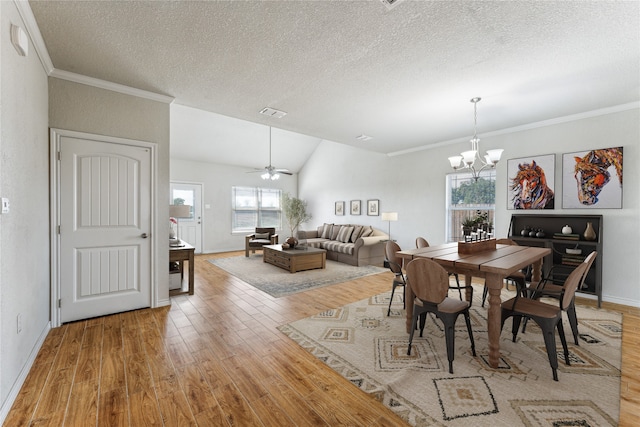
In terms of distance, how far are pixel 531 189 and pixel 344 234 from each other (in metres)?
3.88

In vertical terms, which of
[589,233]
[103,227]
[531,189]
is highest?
[531,189]

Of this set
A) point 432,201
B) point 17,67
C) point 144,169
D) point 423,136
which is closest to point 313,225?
point 432,201

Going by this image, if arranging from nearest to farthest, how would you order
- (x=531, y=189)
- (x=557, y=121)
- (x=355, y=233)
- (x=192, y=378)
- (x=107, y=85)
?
1. (x=192, y=378)
2. (x=107, y=85)
3. (x=557, y=121)
4. (x=531, y=189)
5. (x=355, y=233)

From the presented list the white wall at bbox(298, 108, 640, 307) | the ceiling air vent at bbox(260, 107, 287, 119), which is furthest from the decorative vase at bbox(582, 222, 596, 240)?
the ceiling air vent at bbox(260, 107, 287, 119)

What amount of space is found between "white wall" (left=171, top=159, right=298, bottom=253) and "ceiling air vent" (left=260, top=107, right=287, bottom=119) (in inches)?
183

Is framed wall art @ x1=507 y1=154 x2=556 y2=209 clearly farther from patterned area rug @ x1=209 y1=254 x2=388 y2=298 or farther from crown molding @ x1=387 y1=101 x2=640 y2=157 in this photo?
patterned area rug @ x1=209 y1=254 x2=388 y2=298

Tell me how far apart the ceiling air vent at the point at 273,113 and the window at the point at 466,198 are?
3528 millimetres

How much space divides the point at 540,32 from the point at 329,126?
287cm

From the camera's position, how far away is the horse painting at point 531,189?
4211 millimetres

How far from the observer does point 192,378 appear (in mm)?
1986

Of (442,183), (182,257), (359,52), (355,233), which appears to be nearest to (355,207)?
(355,233)

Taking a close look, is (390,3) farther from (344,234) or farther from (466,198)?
(344,234)

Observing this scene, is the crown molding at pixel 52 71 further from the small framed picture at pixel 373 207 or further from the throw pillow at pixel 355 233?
the small framed picture at pixel 373 207

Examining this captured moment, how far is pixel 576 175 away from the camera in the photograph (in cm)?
395
